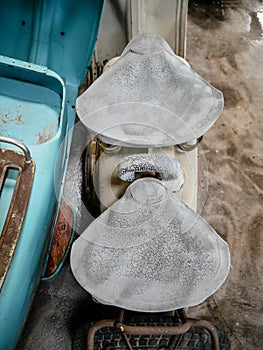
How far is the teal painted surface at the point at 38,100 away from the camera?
1.05 meters

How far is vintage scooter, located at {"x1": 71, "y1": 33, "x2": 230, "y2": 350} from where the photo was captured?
101cm

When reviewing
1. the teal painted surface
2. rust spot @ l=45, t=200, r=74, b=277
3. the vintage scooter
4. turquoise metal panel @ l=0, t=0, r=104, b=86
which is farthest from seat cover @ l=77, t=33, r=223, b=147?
rust spot @ l=45, t=200, r=74, b=277

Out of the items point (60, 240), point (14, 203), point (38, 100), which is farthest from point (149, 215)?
point (38, 100)

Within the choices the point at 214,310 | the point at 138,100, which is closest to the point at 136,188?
the point at 138,100

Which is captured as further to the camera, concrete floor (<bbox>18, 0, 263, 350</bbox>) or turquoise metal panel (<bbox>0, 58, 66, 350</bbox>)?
concrete floor (<bbox>18, 0, 263, 350</bbox>)

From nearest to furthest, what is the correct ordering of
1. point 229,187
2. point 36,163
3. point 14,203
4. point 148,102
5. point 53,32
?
point 14,203, point 36,163, point 148,102, point 53,32, point 229,187

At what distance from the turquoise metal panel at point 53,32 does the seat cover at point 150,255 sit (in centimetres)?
69

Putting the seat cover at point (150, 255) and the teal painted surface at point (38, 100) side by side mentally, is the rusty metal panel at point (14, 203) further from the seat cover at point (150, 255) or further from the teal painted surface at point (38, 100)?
Answer: the seat cover at point (150, 255)

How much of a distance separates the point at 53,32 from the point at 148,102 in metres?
0.52

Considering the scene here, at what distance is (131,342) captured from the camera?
113cm

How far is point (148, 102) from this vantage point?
1.28 metres

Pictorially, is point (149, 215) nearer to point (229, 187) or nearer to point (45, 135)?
point (45, 135)

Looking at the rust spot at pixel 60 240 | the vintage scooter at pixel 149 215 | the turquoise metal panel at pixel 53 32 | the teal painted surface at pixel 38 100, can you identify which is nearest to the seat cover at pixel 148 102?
the vintage scooter at pixel 149 215

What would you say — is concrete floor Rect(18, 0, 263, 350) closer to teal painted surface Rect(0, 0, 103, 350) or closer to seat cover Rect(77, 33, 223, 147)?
teal painted surface Rect(0, 0, 103, 350)
